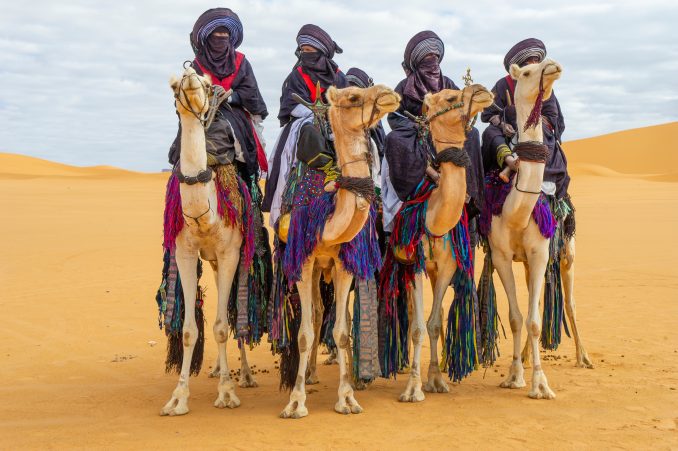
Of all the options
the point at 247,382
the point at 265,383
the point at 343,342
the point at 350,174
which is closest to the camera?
the point at 350,174

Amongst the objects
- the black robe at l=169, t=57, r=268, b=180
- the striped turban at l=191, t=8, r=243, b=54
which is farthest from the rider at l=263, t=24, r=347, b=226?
the striped turban at l=191, t=8, r=243, b=54

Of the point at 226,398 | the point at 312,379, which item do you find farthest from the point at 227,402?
the point at 312,379

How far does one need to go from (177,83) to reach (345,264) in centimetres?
201

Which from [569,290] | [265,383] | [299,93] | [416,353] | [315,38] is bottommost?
[265,383]

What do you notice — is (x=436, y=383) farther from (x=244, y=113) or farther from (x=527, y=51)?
(x=527, y=51)

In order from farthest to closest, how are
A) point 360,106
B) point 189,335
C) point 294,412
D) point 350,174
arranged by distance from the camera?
point 189,335, point 294,412, point 350,174, point 360,106

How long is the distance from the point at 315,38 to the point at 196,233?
2.11m

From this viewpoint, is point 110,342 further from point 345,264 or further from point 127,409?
point 345,264

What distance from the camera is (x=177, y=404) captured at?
664cm

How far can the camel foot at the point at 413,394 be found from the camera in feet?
22.9

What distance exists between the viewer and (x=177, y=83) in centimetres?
621

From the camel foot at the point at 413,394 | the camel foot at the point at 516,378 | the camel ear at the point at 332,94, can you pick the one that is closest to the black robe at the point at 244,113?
the camel ear at the point at 332,94

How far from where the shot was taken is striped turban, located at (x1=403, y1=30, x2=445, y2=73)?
24.2ft

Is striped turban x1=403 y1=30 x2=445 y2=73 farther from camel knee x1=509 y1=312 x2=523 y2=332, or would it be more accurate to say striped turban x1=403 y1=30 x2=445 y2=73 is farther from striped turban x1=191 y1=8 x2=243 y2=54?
camel knee x1=509 y1=312 x2=523 y2=332
